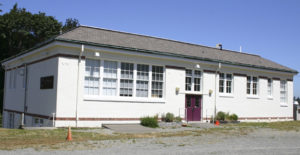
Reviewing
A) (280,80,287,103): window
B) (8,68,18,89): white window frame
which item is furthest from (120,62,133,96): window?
(280,80,287,103): window

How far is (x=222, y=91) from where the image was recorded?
2238 centimetres

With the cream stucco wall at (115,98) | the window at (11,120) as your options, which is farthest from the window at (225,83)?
the window at (11,120)

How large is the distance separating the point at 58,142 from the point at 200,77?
12.2 meters

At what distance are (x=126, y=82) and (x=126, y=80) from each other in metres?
0.11

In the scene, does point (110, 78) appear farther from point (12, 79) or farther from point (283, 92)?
point (283, 92)

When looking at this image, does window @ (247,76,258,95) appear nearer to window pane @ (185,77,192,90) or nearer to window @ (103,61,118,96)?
window pane @ (185,77,192,90)

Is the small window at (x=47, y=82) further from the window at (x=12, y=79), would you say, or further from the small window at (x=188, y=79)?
the small window at (x=188, y=79)

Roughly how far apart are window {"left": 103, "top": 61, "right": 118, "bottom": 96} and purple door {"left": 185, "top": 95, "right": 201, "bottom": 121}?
5332 millimetres

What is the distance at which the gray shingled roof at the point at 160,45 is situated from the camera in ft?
56.5

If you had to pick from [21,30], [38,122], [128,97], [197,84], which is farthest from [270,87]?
[21,30]

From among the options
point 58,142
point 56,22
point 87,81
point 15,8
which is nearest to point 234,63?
point 87,81

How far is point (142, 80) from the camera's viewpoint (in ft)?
60.1

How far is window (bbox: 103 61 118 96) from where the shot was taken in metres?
17.1

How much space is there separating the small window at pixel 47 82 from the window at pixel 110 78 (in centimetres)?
273
